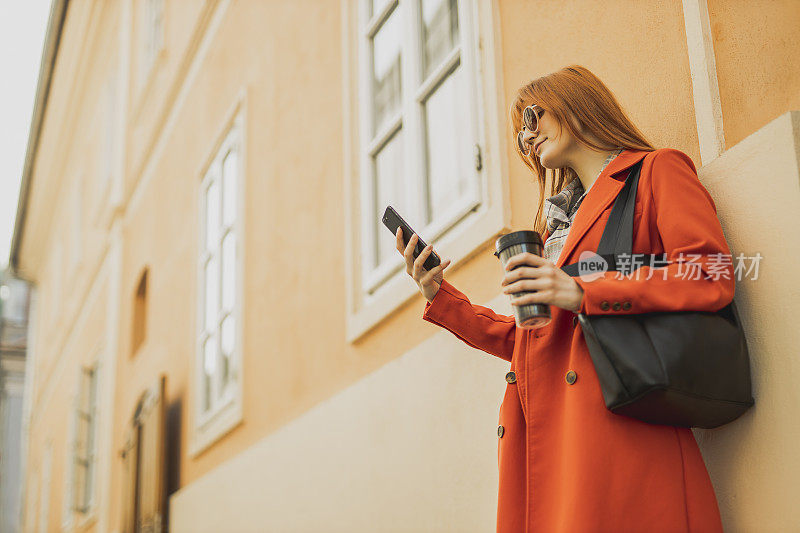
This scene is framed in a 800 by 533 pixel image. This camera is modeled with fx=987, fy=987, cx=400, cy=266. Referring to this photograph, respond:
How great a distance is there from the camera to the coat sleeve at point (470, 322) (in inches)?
104

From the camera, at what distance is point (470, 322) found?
2.66 m

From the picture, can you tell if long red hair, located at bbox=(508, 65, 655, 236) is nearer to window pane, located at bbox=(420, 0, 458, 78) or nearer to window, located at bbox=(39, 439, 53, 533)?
window pane, located at bbox=(420, 0, 458, 78)

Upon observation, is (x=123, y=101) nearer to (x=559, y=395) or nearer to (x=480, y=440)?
(x=480, y=440)

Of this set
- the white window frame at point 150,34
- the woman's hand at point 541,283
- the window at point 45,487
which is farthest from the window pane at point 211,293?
the window at point 45,487

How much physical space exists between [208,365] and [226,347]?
41 cm

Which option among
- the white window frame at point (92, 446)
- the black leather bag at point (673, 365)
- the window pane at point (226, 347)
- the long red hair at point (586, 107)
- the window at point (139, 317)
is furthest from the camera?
the white window frame at point (92, 446)

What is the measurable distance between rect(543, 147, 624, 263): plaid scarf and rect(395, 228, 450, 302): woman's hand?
0.88 ft

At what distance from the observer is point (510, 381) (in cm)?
241

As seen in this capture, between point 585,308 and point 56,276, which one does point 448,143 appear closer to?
point 585,308

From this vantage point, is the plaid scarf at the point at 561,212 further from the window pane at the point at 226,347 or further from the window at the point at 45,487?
the window at the point at 45,487

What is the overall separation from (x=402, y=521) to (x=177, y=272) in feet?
15.7

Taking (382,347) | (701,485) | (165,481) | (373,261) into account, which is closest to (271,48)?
(373,261)

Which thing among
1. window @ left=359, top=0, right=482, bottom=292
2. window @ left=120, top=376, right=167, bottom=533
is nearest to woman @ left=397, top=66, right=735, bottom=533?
window @ left=359, top=0, right=482, bottom=292

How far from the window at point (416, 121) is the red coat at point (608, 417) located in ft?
4.68
